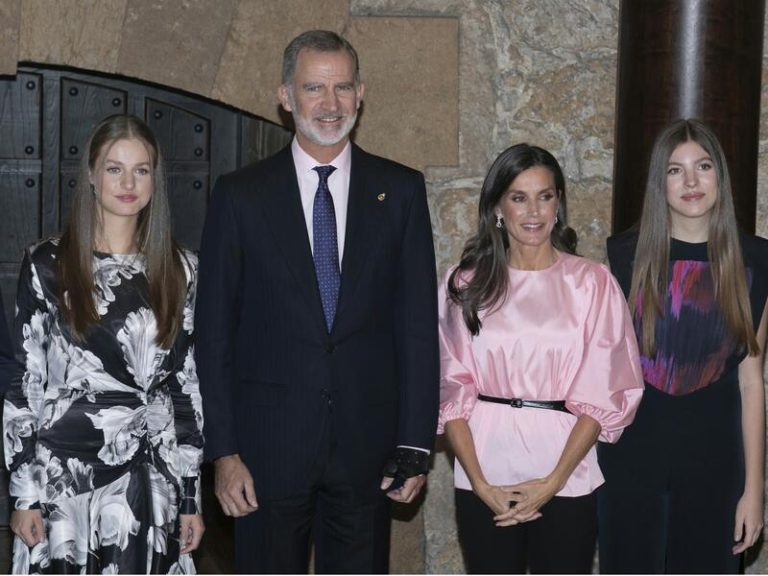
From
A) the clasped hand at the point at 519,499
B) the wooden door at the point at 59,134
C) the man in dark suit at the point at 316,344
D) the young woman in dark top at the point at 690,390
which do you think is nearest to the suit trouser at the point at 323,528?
the man in dark suit at the point at 316,344

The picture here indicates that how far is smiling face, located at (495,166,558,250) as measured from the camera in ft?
9.28

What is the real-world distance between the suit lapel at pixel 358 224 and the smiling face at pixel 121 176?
1.62 ft

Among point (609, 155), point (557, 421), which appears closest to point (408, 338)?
point (557, 421)

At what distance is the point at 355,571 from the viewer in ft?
9.03

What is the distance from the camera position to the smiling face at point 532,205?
283cm

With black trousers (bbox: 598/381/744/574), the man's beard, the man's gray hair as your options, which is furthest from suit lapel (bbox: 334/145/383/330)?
black trousers (bbox: 598/381/744/574)

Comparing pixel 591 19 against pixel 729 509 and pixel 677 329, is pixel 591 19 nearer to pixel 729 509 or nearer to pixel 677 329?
pixel 677 329

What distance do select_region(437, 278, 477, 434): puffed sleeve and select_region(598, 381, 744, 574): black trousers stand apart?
0.41 meters

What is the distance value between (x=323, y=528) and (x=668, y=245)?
110cm

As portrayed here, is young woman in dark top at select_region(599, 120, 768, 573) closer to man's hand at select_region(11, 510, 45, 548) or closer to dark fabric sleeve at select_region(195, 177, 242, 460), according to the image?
dark fabric sleeve at select_region(195, 177, 242, 460)

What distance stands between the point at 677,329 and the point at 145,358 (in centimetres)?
129

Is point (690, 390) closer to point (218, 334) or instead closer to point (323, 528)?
point (323, 528)

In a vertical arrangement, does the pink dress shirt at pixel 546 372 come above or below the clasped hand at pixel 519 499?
above

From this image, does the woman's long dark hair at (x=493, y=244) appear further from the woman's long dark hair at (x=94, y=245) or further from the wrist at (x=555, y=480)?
the woman's long dark hair at (x=94, y=245)
